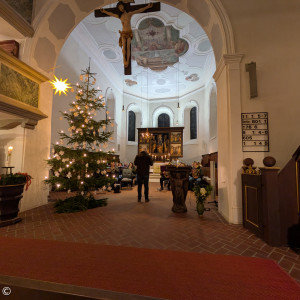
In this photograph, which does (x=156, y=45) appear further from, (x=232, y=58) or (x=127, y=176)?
(x=127, y=176)

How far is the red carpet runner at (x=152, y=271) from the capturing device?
5.49 ft

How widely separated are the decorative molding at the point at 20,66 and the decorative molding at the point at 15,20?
1.21 metres

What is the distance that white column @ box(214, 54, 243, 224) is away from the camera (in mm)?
3885

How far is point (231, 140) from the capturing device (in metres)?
3.96

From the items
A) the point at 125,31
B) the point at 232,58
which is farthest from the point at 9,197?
the point at 232,58

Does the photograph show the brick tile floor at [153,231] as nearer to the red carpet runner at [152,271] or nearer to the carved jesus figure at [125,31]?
the red carpet runner at [152,271]

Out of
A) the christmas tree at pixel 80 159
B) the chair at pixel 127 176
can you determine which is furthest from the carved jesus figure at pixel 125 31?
the chair at pixel 127 176

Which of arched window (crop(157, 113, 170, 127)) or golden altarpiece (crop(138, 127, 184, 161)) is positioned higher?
arched window (crop(157, 113, 170, 127))

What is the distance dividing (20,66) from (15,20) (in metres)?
1.42

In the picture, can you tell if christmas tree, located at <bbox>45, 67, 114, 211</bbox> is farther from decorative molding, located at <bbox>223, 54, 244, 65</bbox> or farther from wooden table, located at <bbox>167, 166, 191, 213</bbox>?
decorative molding, located at <bbox>223, 54, 244, 65</bbox>

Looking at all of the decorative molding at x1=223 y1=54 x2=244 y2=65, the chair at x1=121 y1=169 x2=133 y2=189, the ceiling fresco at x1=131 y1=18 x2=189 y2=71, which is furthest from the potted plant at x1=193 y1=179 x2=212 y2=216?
the ceiling fresco at x1=131 y1=18 x2=189 y2=71

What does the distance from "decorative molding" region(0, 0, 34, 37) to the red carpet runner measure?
5360 millimetres

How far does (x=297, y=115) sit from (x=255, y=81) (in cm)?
118

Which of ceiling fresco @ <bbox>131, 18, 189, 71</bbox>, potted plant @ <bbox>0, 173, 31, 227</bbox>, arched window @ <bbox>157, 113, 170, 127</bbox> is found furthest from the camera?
arched window @ <bbox>157, 113, 170, 127</bbox>
